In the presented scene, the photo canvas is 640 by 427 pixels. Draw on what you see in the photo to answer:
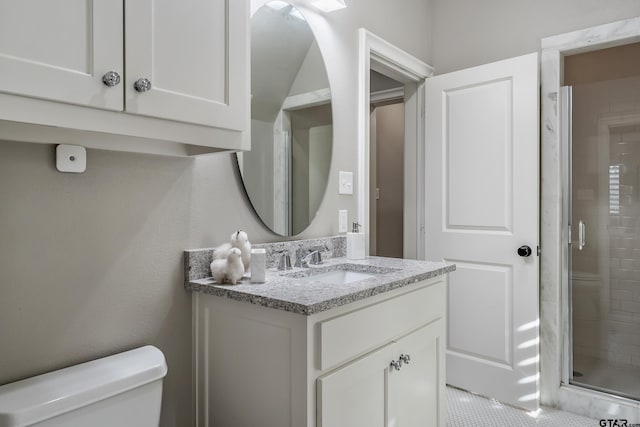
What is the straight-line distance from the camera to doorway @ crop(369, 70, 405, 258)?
395cm

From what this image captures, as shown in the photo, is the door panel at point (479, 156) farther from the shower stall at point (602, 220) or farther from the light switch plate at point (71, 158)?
the light switch plate at point (71, 158)

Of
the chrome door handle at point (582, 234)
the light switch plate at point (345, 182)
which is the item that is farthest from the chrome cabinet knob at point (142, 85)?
the chrome door handle at point (582, 234)

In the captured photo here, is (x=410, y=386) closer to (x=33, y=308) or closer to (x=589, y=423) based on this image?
(x=33, y=308)

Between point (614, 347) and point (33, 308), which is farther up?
point (33, 308)

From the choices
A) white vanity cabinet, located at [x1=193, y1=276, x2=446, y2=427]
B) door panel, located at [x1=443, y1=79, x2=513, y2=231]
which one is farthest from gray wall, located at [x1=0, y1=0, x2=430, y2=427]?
door panel, located at [x1=443, y1=79, x2=513, y2=231]

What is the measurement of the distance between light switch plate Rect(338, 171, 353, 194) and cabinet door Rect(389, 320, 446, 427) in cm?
76

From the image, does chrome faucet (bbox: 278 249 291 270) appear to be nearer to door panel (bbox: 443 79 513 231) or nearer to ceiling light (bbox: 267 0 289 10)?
ceiling light (bbox: 267 0 289 10)

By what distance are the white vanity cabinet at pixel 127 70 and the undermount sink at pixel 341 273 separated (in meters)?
0.65

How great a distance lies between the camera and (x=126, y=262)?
1.23 m

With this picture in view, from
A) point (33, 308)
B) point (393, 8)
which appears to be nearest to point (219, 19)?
point (33, 308)

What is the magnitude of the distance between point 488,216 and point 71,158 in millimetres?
2120

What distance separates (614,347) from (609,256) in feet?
1.67

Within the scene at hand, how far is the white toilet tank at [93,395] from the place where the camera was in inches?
35.1

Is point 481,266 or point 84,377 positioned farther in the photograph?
point 481,266
